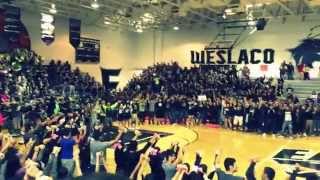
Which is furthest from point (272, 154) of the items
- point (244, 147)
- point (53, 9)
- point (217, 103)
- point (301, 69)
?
point (53, 9)

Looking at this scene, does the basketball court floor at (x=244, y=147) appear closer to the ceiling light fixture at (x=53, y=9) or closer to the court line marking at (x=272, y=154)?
the court line marking at (x=272, y=154)

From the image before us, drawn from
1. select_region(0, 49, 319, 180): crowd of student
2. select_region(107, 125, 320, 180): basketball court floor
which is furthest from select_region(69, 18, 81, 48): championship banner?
select_region(107, 125, 320, 180): basketball court floor

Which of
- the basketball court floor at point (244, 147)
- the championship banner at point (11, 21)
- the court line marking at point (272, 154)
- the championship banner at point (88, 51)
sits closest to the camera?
the basketball court floor at point (244, 147)

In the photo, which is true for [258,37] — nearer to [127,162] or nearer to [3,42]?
[3,42]

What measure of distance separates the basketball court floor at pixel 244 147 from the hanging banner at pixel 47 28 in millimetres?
8173

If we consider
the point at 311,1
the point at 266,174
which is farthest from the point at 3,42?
the point at 266,174

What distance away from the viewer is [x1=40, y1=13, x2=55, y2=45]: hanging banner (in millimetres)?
21141

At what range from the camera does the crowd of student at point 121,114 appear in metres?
6.66

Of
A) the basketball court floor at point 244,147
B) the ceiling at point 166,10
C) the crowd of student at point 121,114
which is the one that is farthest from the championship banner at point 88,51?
the basketball court floor at point 244,147

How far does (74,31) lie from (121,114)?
8.84 m

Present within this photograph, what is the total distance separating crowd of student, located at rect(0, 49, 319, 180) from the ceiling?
297cm

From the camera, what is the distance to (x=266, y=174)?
563 centimetres

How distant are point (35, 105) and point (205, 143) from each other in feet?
22.0

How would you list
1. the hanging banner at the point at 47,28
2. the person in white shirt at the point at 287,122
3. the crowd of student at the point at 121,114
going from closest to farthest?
the crowd of student at the point at 121,114 → the person in white shirt at the point at 287,122 → the hanging banner at the point at 47,28
